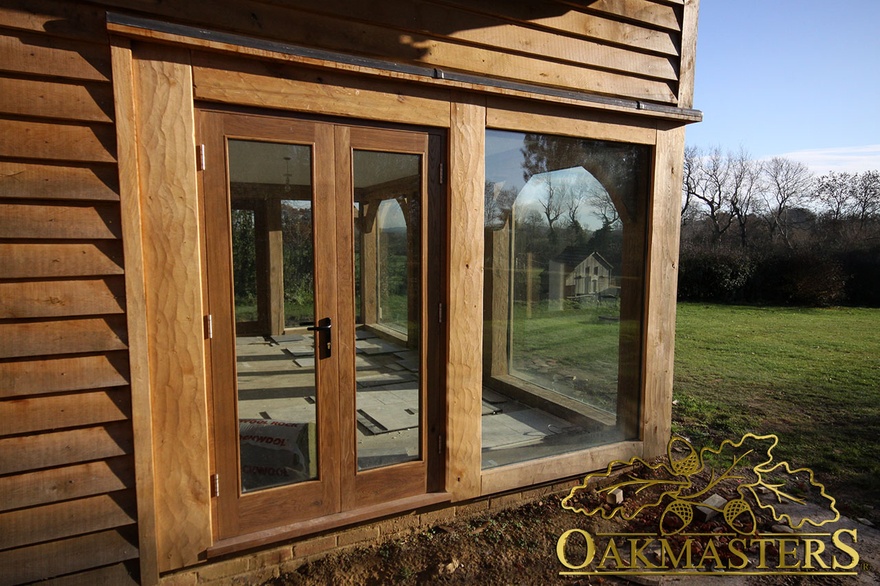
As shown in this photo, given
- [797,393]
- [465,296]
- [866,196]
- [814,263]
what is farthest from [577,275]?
[866,196]

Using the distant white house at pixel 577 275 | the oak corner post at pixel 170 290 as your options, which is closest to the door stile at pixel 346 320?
the oak corner post at pixel 170 290

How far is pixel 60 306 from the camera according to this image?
2.23 metres

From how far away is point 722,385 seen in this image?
263 inches

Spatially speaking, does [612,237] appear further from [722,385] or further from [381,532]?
[722,385]

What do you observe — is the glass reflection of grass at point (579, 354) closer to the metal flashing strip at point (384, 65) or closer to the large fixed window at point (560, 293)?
the large fixed window at point (560, 293)

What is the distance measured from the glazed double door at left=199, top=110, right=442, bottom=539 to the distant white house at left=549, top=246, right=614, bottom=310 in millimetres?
1043

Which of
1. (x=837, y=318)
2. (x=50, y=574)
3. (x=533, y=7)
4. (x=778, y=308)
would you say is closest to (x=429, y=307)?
(x=533, y=7)

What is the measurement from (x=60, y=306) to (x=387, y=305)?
151 cm

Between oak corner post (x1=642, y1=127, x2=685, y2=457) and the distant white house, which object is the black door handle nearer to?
→ the distant white house

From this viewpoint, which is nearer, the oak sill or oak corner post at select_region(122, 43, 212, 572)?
oak corner post at select_region(122, 43, 212, 572)

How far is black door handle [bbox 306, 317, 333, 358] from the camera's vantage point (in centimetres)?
279

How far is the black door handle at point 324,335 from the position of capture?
2.79 meters

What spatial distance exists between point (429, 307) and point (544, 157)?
129 centimetres

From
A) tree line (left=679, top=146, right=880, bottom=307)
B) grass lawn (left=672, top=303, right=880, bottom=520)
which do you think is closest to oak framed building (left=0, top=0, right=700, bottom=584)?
grass lawn (left=672, top=303, right=880, bottom=520)
